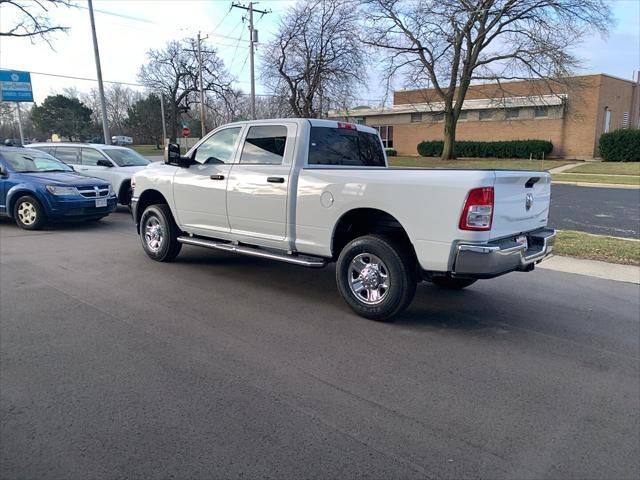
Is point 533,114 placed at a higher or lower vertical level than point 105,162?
higher

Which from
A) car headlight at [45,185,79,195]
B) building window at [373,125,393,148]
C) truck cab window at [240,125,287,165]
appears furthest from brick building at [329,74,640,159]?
truck cab window at [240,125,287,165]

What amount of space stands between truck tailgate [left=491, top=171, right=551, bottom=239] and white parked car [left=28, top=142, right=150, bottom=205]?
1008 centimetres

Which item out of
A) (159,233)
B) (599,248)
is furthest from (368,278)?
(599,248)

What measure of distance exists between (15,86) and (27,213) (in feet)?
67.1

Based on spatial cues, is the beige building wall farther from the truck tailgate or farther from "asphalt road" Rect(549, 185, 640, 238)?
the truck tailgate

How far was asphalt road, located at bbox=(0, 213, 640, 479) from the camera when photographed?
276cm

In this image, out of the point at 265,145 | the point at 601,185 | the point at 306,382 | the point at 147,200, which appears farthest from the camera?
the point at 601,185

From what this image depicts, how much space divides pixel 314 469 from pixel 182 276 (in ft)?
14.1

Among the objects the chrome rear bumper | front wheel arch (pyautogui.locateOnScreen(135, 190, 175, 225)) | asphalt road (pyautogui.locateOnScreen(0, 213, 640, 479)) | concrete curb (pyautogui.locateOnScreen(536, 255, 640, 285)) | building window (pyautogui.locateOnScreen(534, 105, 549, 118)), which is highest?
building window (pyautogui.locateOnScreen(534, 105, 549, 118))

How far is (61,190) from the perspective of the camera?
32.3 ft

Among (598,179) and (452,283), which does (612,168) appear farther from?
(452,283)

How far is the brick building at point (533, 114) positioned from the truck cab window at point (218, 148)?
2637 centimetres

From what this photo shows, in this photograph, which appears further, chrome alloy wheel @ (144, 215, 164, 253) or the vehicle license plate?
chrome alloy wheel @ (144, 215, 164, 253)

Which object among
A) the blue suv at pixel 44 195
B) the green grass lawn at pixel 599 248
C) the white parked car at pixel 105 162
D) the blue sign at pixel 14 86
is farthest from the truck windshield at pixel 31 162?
the blue sign at pixel 14 86
